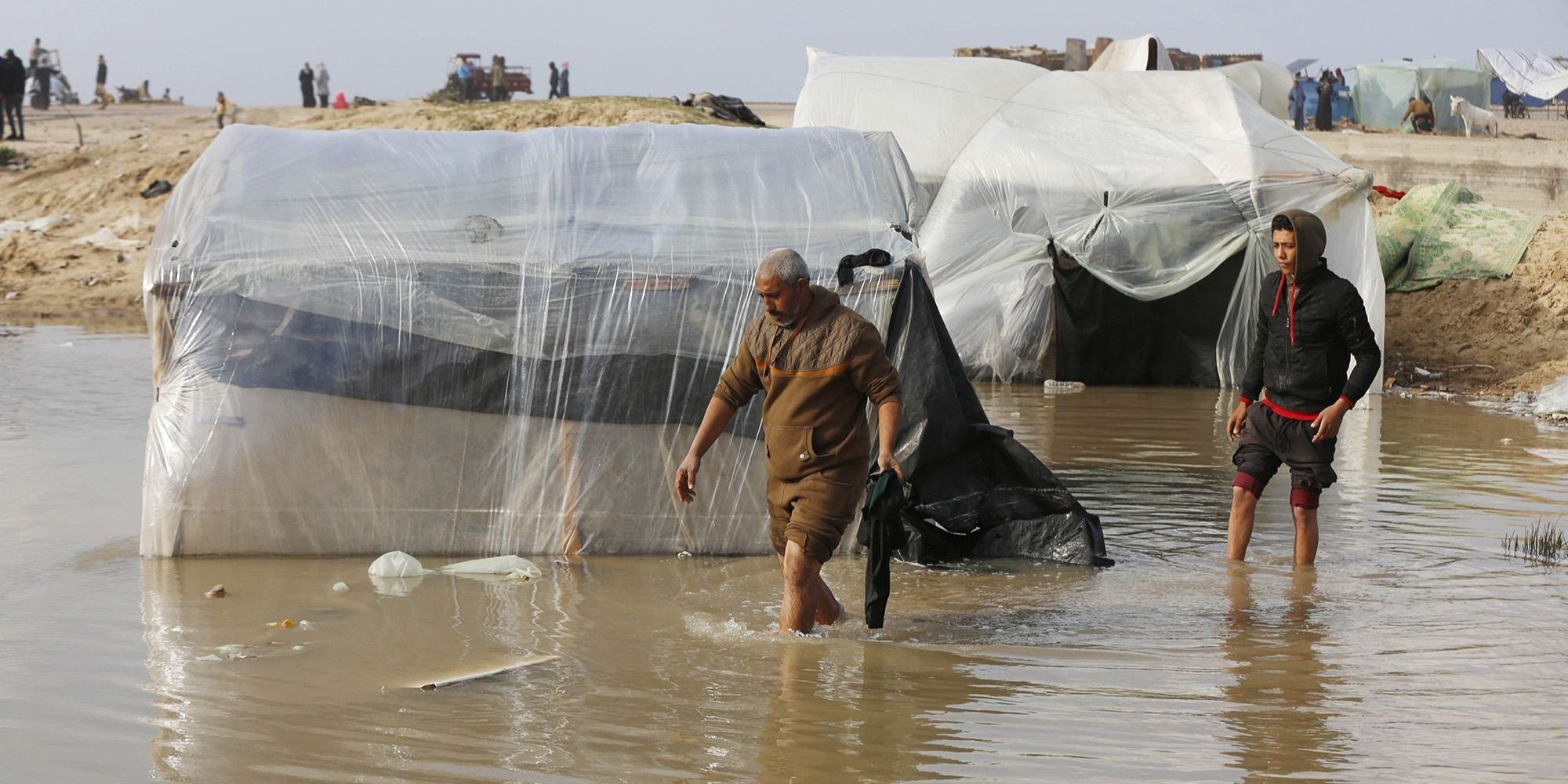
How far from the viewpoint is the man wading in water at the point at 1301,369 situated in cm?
609

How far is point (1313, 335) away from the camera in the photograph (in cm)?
614

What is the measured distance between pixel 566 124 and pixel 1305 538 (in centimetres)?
1799

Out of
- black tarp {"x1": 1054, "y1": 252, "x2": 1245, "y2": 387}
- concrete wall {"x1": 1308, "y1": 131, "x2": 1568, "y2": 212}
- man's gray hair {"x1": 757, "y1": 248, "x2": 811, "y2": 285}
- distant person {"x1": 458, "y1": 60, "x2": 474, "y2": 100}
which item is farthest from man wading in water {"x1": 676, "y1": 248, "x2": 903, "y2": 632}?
distant person {"x1": 458, "y1": 60, "x2": 474, "y2": 100}

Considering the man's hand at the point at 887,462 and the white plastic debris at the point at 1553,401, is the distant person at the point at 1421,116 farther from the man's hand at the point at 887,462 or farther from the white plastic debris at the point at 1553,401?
the man's hand at the point at 887,462

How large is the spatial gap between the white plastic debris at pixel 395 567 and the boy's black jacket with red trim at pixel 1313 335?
367 centimetres

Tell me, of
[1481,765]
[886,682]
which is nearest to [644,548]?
[886,682]

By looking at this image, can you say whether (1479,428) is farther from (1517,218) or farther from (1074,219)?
(1517,218)

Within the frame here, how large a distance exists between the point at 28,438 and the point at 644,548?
4676 mm

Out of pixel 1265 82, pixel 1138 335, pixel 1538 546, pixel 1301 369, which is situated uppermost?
pixel 1265 82

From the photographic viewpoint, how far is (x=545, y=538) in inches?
261

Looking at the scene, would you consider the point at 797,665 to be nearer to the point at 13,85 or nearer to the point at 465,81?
the point at 13,85

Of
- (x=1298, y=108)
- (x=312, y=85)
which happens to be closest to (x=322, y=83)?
(x=312, y=85)

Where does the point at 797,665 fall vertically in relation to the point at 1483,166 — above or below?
below

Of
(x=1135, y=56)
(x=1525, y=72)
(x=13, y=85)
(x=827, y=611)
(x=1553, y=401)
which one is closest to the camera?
(x=827, y=611)
